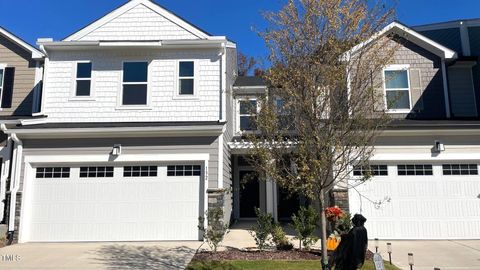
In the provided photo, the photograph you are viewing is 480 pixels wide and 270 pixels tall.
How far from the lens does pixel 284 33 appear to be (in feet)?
24.0

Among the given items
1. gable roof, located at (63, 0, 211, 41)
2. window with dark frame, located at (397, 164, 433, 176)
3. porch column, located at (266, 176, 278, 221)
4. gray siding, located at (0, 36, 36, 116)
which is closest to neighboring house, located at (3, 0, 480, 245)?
window with dark frame, located at (397, 164, 433, 176)

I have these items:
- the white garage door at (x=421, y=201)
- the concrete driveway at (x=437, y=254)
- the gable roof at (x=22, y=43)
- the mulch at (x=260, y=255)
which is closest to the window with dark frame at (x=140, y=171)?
the mulch at (x=260, y=255)

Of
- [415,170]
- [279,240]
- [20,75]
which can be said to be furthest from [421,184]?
[20,75]

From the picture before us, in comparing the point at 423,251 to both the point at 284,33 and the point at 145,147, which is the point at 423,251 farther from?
the point at 145,147

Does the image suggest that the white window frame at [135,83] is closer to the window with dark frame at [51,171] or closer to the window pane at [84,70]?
the window pane at [84,70]

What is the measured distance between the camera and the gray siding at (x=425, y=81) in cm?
1428

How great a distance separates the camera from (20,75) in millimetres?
15414

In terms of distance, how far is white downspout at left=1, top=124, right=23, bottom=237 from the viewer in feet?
40.7

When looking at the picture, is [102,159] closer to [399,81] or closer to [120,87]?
[120,87]

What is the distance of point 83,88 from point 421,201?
38.0ft

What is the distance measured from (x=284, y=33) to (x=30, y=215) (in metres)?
10.0

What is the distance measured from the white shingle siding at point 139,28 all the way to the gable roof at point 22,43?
1.85 m

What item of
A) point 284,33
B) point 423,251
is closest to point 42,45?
point 284,33

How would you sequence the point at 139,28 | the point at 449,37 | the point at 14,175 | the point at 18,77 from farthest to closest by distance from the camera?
1. the point at 449,37
2. the point at 18,77
3. the point at 139,28
4. the point at 14,175
